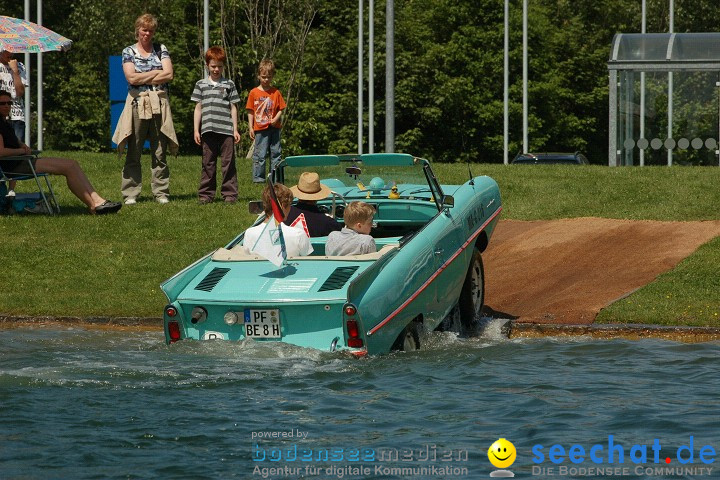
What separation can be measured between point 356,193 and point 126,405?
4.49m

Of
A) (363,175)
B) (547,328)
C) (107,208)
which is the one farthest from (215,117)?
(547,328)

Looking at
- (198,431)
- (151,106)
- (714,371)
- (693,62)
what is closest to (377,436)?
(198,431)

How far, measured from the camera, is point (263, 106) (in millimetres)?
18453

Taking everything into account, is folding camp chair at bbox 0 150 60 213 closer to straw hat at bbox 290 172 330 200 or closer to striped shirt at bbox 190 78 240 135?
striped shirt at bbox 190 78 240 135

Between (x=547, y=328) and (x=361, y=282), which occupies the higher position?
(x=361, y=282)

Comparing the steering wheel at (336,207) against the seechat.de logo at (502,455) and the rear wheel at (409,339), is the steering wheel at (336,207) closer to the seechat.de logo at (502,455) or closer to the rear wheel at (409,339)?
the rear wheel at (409,339)

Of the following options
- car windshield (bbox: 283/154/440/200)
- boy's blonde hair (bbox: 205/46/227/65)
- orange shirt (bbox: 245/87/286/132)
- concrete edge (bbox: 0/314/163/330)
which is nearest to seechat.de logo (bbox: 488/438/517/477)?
car windshield (bbox: 283/154/440/200)

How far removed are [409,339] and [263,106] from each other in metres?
8.93

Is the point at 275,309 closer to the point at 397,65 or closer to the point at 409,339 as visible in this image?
the point at 409,339

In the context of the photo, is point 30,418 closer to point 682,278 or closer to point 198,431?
point 198,431

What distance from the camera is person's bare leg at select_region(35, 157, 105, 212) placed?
1630 cm

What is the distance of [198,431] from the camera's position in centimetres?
764

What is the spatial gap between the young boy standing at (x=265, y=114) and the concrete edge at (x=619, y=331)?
7527 millimetres

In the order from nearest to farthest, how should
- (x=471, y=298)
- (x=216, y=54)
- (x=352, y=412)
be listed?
(x=352, y=412) < (x=471, y=298) < (x=216, y=54)
